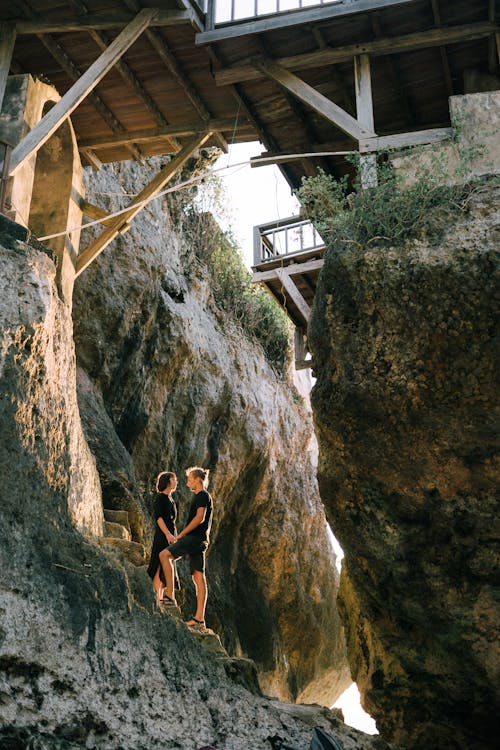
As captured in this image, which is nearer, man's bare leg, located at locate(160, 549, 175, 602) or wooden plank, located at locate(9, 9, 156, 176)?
man's bare leg, located at locate(160, 549, 175, 602)

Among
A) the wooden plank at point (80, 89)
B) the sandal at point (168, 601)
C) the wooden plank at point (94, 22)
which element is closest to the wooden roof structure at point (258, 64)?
the wooden plank at point (94, 22)

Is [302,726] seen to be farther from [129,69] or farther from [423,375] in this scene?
[129,69]

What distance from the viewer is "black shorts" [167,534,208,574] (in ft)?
24.1

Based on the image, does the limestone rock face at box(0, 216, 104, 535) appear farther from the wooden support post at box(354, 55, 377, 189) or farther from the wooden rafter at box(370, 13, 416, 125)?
the wooden rafter at box(370, 13, 416, 125)

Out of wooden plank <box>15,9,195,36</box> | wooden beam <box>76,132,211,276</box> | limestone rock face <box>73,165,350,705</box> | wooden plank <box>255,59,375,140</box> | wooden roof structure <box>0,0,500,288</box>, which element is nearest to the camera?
wooden plank <box>255,59,375,140</box>

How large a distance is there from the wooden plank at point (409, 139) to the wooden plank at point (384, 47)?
54.2 inches

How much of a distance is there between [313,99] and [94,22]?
261 cm

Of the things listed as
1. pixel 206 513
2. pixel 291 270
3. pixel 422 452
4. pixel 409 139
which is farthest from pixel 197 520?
pixel 291 270

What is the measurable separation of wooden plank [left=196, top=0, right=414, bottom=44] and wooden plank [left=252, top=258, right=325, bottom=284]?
3.96 meters

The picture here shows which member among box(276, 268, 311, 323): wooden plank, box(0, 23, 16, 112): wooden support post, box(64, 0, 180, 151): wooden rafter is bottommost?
box(276, 268, 311, 323): wooden plank

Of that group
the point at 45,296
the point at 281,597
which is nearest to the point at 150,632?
the point at 45,296

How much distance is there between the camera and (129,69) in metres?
9.49

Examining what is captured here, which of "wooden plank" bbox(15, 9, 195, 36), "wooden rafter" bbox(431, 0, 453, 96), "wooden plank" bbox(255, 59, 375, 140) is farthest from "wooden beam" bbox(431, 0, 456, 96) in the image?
"wooden plank" bbox(15, 9, 195, 36)

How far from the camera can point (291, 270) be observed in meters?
12.4
